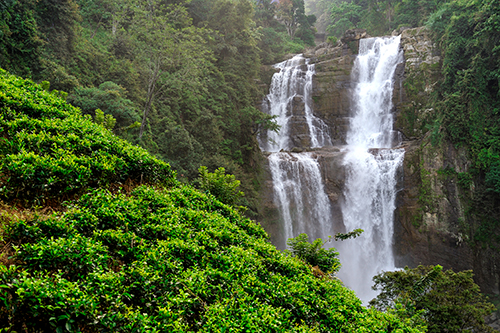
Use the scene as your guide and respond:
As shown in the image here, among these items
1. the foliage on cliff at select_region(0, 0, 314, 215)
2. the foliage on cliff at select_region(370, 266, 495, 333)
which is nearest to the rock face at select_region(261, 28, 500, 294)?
the foliage on cliff at select_region(0, 0, 314, 215)

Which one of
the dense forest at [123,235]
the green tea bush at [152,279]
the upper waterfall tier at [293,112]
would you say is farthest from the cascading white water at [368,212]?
the green tea bush at [152,279]

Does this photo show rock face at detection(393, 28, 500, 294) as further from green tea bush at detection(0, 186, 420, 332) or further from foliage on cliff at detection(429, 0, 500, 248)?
green tea bush at detection(0, 186, 420, 332)

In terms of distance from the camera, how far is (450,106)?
18.5 meters

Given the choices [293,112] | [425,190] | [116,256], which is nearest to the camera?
[116,256]

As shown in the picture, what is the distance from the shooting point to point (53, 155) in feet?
13.2

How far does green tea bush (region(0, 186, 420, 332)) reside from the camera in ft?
7.34

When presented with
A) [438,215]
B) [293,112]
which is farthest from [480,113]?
[293,112]

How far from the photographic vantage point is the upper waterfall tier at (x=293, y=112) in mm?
26219

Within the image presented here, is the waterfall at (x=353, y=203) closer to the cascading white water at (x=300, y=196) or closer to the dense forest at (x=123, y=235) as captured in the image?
the cascading white water at (x=300, y=196)

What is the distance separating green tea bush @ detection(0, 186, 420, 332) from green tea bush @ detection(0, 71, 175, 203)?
40 centimetres

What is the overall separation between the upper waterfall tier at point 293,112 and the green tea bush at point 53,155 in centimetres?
2024

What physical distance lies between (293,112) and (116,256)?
83.6 feet

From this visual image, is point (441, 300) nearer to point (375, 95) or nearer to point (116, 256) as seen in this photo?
point (116, 256)

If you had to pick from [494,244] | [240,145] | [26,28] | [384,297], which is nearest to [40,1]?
[26,28]
